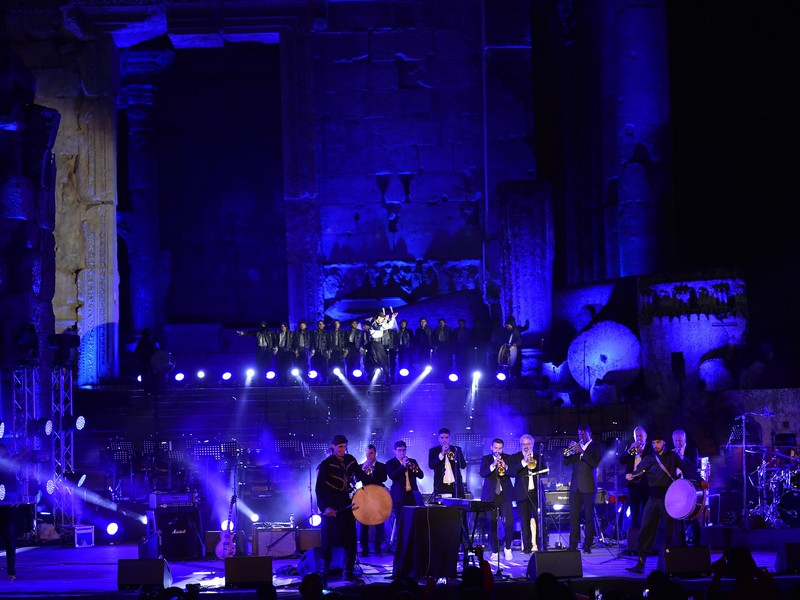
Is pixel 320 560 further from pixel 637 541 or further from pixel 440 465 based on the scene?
pixel 637 541

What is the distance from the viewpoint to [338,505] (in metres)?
14.2

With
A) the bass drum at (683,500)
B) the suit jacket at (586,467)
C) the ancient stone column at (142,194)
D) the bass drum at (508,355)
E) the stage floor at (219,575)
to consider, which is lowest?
the stage floor at (219,575)

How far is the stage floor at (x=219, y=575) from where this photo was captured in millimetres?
12263

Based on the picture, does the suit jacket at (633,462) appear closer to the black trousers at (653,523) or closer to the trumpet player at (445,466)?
the black trousers at (653,523)

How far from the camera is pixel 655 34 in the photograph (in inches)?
1009

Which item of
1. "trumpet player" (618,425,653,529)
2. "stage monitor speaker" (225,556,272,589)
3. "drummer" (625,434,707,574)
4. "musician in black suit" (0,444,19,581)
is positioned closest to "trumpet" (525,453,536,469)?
"trumpet player" (618,425,653,529)

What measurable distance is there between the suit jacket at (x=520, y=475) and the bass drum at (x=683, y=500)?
6.76 ft

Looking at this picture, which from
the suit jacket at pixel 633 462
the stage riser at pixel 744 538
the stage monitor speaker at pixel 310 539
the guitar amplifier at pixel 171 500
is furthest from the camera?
the guitar amplifier at pixel 171 500

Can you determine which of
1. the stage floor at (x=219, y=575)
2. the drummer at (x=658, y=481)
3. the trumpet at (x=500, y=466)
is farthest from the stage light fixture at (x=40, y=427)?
the drummer at (x=658, y=481)

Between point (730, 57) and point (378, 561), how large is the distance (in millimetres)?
17931

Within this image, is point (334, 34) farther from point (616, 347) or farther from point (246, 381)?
point (616, 347)

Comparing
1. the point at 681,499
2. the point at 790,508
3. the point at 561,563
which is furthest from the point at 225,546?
the point at 790,508

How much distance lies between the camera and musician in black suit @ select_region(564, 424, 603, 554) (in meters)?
15.9

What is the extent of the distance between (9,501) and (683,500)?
9.64 m
